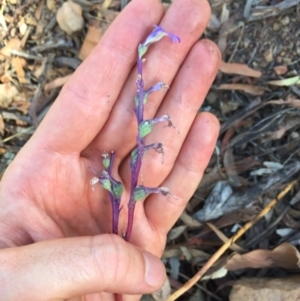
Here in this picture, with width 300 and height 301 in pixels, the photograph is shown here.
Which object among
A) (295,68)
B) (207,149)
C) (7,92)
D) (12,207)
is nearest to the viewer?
(12,207)

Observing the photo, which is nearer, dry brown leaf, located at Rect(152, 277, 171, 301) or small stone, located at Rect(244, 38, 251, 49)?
dry brown leaf, located at Rect(152, 277, 171, 301)

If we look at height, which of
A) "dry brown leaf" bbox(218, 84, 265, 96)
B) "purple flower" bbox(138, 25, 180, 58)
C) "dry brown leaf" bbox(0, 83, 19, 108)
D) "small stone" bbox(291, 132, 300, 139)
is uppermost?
"purple flower" bbox(138, 25, 180, 58)

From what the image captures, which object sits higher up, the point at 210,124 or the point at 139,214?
the point at 210,124

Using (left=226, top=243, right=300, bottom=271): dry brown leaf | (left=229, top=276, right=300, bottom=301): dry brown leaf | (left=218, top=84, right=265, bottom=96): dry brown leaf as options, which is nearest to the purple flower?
(left=218, top=84, right=265, bottom=96): dry brown leaf

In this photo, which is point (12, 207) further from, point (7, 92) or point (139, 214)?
point (7, 92)

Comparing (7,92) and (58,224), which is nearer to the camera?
(58,224)

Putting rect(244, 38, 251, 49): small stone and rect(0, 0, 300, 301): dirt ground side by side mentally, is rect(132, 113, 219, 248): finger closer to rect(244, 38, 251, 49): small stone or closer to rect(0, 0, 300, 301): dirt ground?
rect(0, 0, 300, 301): dirt ground

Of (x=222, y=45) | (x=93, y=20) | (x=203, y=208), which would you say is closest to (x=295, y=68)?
(x=222, y=45)
